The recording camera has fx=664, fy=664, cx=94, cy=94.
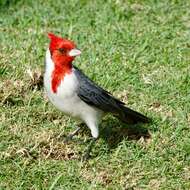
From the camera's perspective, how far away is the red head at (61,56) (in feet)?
16.6

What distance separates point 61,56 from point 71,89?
27 centimetres

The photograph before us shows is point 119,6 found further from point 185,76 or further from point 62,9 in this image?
point 185,76

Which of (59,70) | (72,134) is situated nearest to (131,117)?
(72,134)

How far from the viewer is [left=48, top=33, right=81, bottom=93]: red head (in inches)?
199

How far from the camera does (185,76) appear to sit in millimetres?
6652

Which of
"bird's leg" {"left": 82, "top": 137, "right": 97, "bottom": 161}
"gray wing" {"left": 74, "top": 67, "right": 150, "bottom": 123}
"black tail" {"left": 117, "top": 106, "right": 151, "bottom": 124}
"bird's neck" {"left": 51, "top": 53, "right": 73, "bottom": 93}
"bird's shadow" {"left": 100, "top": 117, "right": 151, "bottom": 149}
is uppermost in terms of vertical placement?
"bird's neck" {"left": 51, "top": 53, "right": 73, "bottom": 93}

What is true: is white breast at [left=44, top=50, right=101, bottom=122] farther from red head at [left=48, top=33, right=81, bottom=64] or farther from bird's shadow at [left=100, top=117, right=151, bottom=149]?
bird's shadow at [left=100, top=117, right=151, bottom=149]

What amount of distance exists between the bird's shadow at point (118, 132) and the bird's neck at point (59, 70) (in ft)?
2.59

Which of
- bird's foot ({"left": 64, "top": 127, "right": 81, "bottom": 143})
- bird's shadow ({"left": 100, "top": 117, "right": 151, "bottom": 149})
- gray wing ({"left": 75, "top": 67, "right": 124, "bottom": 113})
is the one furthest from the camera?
bird's shadow ({"left": 100, "top": 117, "right": 151, "bottom": 149})

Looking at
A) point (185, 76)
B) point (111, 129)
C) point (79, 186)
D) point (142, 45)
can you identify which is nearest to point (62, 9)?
point (142, 45)

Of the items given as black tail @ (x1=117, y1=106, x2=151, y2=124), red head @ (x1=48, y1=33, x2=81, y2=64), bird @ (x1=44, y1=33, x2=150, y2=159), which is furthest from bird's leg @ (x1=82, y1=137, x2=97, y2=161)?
red head @ (x1=48, y1=33, x2=81, y2=64)

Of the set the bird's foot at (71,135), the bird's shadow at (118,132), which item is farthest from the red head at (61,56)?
the bird's shadow at (118,132)

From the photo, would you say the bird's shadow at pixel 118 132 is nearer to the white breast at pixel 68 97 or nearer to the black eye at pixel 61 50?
the white breast at pixel 68 97

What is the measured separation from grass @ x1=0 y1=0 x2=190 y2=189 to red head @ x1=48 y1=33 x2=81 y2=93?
596 mm
